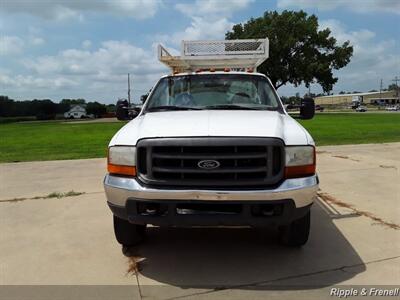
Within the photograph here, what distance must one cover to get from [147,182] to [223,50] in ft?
16.5

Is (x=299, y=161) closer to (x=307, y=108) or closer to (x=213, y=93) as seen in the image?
(x=213, y=93)

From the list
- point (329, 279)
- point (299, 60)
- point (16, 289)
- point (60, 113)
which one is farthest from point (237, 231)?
point (60, 113)

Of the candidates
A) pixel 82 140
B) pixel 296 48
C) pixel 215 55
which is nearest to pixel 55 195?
pixel 215 55

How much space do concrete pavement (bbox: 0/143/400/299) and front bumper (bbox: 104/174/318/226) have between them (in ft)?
1.81

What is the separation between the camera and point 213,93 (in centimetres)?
564

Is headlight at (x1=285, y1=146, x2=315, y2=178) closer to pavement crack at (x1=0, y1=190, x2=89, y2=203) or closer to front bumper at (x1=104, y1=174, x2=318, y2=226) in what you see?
front bumper at (x1=104, y1=174, x2=318, y2=226)

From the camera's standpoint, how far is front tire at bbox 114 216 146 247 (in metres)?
4.61

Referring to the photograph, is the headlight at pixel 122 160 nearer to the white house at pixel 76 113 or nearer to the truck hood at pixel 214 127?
the truck hood at pixel 214 127

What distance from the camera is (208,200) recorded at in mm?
3811

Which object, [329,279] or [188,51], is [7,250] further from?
[188,51]

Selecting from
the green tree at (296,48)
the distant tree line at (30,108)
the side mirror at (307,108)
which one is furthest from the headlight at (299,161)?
the distant tree line at (30,108)

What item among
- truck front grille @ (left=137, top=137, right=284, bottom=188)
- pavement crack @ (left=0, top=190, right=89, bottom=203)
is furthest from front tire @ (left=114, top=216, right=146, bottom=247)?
pavement crack @ (left=0, top=190, right=89, bottom=203)

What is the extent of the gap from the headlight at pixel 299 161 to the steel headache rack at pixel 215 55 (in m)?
4.59

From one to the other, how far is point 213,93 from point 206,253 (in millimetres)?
2037
